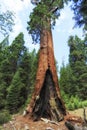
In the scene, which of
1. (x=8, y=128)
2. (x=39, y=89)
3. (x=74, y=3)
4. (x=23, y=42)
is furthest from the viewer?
(x=23, y=42)

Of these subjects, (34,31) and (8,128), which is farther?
(34,31)

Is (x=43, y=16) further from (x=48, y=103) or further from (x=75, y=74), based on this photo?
(x=75, y=74)

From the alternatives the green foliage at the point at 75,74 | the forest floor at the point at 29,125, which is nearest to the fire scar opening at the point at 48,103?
the forest floor at the point at 29,125

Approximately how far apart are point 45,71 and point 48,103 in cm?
200

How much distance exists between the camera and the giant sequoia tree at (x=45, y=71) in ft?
66.6

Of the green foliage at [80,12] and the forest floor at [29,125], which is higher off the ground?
the green foliage at [80,12]

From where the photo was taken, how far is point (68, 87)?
4850 cm

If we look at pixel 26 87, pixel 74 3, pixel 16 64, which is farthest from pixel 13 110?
pixel 74 3

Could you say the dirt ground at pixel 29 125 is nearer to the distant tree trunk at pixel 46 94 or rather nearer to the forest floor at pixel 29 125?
the forest floor at pixel 29 125

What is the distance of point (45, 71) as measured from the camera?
826 inches

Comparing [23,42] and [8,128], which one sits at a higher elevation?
[23,42]

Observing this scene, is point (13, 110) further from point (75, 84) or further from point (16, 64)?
point (75, 84)

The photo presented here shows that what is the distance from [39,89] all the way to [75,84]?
29.4 metres

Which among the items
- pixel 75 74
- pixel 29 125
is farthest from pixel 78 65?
pixel 29 125
